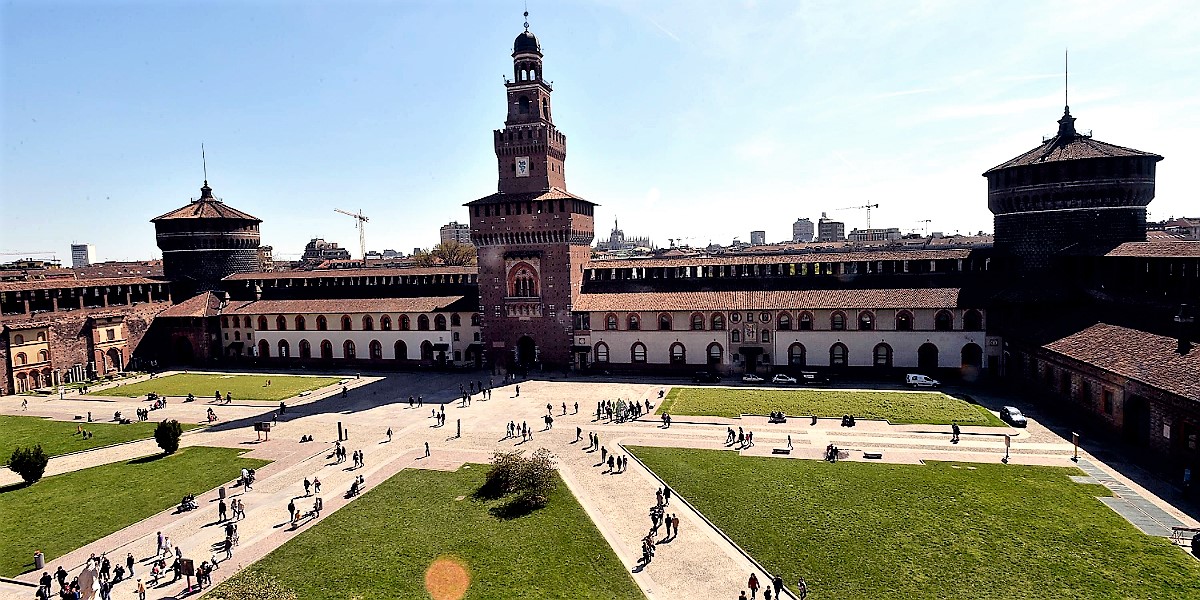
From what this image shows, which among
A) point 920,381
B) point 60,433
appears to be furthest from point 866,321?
point 60,433

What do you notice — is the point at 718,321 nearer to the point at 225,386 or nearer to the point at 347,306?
the point at 347,306

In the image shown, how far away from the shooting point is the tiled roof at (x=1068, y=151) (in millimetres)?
51688

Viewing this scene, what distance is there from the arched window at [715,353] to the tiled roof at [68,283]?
6107 cm

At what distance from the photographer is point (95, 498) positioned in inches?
1292

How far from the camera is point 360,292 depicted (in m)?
73.7

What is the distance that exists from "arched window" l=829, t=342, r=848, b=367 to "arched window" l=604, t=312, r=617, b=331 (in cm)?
1841

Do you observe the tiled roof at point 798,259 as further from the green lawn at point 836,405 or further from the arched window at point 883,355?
the green lawn at point 836,405

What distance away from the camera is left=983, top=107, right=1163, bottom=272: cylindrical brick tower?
168ft

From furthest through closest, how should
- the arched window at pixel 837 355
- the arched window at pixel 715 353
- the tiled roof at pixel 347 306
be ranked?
1. the tiled roof at pixel 347 306
2. the arched window at pixel 715 353
3. the arched window at pixel 837 355

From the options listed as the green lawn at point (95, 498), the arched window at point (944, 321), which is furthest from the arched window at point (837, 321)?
the green lawn at point (95, 498)

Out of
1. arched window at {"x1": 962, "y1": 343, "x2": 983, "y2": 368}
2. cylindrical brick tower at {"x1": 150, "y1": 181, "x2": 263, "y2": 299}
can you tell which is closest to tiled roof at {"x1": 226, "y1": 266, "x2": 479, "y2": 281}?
cylindrical brick tower at {"x1": 150, "y1": 181, "x2": 263, "y2": 299}

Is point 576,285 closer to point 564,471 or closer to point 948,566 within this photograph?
point 564,471

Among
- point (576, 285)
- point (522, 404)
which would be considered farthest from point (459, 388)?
point (576, 285)

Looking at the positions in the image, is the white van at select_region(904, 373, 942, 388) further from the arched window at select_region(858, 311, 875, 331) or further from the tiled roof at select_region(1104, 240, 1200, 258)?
the tiled roof at select_region(1104, 240, 1200, 258)
